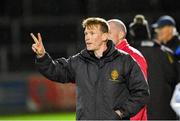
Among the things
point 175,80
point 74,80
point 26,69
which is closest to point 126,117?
point 74,80

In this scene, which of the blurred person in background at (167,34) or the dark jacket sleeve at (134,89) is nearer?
the dark jacket sleeve at (134,89)

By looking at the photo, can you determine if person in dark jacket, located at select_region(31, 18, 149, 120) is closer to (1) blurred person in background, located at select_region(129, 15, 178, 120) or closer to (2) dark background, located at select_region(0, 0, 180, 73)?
(1) blurred person in background, located at select_region(129, 15, 178, 120)

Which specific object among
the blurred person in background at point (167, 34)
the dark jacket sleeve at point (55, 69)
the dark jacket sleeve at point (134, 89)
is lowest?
the dark jacket sleeve at point (134, 89)

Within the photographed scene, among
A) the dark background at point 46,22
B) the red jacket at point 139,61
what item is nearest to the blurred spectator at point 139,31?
the red jacket at point 139,61

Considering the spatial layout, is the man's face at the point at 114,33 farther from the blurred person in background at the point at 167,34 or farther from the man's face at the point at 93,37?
the blurred person in background at the point at 167,34

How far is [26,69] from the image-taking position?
2045 cm

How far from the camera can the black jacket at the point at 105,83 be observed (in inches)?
233

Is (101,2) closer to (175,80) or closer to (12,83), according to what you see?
(12,83)

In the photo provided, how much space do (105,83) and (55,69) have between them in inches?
18.4

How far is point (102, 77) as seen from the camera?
5.93 metres

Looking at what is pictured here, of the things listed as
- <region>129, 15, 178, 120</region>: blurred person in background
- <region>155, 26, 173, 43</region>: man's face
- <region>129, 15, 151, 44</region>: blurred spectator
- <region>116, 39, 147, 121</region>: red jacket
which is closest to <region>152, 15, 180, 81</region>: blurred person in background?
<region>155, 26, 173, 43</region>: man's face

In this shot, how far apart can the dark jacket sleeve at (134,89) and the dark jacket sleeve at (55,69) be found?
0.50m

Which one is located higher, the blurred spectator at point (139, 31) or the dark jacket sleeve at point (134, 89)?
the blurred spectator at point (139, 31)

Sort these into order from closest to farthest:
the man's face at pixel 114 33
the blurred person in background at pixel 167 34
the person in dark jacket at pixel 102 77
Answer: the person in dark jacket at pixel 102 77
the man's face at pixel 114 33
the blurred person in background at pixel 167 34
